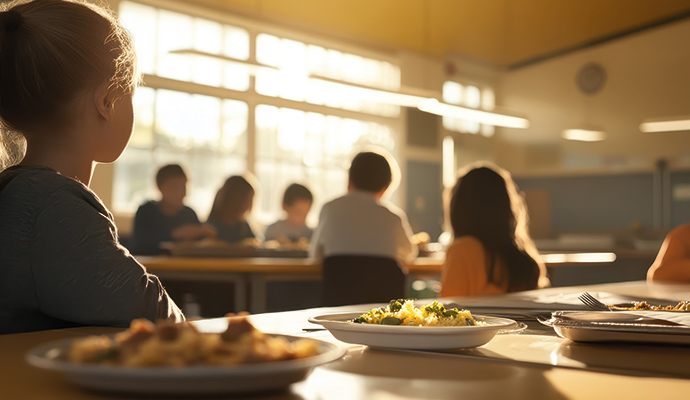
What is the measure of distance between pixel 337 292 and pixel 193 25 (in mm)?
5275

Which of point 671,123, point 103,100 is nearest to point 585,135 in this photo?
point 671,123

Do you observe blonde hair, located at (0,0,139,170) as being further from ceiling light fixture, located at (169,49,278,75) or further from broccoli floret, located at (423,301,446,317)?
ceiling light fixture, located at (169,49,278,75)

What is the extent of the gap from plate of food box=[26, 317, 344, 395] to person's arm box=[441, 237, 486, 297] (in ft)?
6.19

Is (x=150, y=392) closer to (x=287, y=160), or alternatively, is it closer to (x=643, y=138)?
(x=287, y=160)

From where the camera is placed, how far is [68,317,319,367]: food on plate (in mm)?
516

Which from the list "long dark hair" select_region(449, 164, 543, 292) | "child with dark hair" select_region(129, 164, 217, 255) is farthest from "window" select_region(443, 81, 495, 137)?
"long dark hair" select_region(449, 164, 543, 292)

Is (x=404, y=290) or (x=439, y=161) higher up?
(x=439, y=161)

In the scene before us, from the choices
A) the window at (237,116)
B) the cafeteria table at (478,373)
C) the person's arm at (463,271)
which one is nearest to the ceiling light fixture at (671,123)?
the window at (237,116)

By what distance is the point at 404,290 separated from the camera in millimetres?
3250

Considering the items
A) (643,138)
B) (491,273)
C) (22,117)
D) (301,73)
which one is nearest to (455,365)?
(22,117)

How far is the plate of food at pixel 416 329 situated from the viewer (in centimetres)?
81

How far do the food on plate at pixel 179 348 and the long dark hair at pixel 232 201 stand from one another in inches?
164

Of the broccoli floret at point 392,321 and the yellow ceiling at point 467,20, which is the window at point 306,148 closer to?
the yellow ceiling at point 467,20

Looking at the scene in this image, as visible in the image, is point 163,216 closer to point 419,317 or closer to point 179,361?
point 419,317
